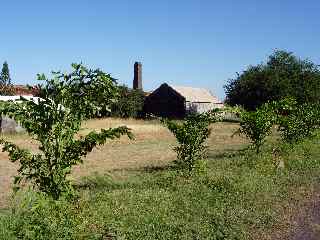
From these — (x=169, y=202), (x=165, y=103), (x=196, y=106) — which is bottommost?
(x=169, y=202)

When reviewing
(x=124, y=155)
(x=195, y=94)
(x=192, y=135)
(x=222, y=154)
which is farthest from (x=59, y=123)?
(x=195, y=94)

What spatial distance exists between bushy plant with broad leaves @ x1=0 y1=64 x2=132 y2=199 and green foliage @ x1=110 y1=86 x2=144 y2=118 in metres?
36.8

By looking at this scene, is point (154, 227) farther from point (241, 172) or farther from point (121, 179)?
point (241, 172)

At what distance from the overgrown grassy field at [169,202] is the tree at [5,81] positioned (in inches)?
1272

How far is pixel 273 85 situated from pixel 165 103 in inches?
459

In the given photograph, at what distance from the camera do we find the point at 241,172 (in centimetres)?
1470

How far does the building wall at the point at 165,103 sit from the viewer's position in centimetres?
5000

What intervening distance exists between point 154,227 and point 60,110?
2544 mm

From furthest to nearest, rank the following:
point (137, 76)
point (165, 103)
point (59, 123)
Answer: point (137, 76), point (165, 103), point (59, 123)

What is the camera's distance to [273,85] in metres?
44.3

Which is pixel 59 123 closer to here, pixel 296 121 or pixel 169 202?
pixel 169 202

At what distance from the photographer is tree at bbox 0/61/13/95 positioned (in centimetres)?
4856

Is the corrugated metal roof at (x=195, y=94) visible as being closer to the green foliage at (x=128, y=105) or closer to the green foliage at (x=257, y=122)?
the green foliage at (x=128, y=105)

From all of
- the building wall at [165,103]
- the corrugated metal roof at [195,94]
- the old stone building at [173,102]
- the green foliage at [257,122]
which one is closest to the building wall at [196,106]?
the old stone building at [173,102]
